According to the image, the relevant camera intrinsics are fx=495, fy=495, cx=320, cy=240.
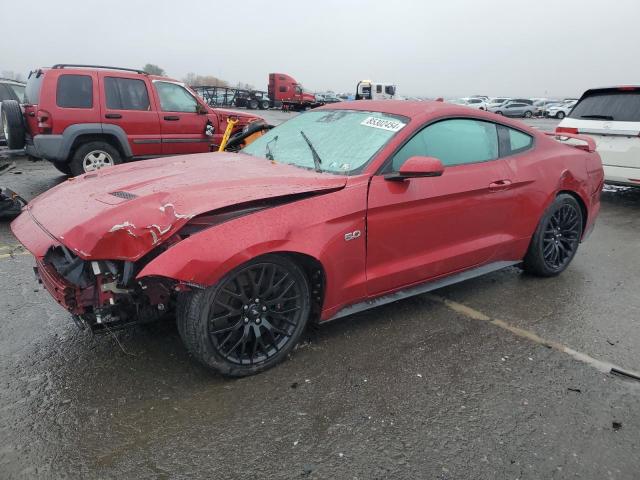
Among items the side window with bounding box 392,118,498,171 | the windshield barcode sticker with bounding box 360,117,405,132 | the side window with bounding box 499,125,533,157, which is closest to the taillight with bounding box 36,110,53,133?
the windshield barcode sticker with bounding box 360,117,405,132

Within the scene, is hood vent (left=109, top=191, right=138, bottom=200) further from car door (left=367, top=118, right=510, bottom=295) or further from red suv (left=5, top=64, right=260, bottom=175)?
red suv (left=5, top=64, right=260, bottom=175)

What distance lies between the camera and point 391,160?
3158 millimetres

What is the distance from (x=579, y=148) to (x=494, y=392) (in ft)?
9.66

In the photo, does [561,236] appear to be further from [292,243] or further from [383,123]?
[292,243]

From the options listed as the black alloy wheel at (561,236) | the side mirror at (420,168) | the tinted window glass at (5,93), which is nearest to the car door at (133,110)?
the tinted window glass at (5,93)

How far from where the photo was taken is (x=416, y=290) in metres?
3.44

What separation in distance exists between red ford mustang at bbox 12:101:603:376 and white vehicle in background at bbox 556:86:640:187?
11.5ft

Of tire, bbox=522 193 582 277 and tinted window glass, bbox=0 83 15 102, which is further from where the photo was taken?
tinted window glass, bbox=0 83 15 102

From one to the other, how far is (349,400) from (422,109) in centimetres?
208

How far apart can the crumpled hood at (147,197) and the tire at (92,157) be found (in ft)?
14.4

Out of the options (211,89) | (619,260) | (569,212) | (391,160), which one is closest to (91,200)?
(391,160)

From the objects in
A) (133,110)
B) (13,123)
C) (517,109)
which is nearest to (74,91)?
(133,110)

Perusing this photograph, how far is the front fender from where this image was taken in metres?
2.39

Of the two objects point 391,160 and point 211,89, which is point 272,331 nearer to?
point 391,160
